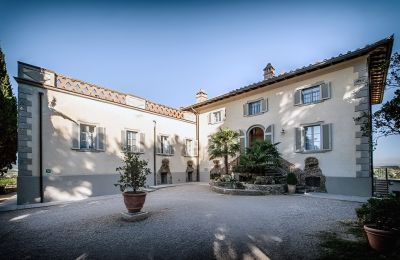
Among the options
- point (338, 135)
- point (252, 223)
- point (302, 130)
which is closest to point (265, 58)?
point (302, 130)

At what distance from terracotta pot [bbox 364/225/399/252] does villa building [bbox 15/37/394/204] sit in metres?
8.12

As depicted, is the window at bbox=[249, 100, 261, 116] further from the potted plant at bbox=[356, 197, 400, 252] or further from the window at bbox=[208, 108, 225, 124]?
the potted plant at bbox=[356, 197, 400, 252]

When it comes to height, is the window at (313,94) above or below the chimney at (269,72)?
below

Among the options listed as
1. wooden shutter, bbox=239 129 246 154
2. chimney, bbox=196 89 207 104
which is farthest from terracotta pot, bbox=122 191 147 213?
chimney, bbox=196 89 207 104

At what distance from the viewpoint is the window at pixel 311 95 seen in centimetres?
1248

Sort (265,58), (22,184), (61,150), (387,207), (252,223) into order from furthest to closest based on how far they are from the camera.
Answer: (265,58)
(61,150)
(22,184)
(252,223)
(387,207)

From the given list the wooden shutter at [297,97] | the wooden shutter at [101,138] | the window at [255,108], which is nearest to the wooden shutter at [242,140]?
the window at [255,108]

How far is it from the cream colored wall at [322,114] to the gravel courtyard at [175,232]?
3.77m

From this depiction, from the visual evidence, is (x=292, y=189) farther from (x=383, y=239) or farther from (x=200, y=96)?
(x=200, y=96)

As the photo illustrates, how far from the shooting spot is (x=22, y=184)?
9531 mm

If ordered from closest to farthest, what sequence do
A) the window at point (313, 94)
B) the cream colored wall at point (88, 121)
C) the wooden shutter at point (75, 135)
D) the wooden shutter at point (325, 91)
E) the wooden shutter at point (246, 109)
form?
the cream colored wall at point (88, 121)
the wooden shutter at point (75, 135)
the wooden shutter at point (325, 91)
the window at point (313, 94)
the wooden shutter at point (246, 109)

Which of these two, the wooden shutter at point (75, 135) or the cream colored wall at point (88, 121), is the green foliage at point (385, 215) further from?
the wooden shutter at point (75, 135)

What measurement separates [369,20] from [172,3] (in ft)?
22.6

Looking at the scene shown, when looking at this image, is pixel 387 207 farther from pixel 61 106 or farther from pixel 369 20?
pixel 61 106
